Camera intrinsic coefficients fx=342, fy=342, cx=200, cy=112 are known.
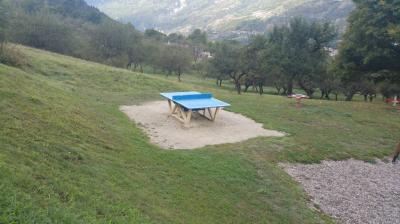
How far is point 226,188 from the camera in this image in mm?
7676

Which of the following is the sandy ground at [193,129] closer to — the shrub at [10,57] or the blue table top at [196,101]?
the blue table top at [196,101]

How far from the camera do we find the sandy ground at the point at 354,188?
7.73m

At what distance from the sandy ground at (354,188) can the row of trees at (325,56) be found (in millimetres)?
8269

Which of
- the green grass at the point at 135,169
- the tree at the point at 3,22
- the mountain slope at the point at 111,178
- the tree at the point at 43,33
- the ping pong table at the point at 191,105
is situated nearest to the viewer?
the mountain slope at the point at 111,178

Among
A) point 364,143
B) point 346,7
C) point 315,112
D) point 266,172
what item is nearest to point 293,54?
point 315,112

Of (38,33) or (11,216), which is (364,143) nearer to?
Result: (11,216)

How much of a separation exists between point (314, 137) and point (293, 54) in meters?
18.7

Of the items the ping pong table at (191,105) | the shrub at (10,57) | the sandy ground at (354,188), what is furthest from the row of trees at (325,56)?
the shrub at (10,57)

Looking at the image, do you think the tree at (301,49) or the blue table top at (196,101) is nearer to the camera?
the blue table top at (196,101)

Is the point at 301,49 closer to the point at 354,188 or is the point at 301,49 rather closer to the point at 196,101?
the point at 196,101

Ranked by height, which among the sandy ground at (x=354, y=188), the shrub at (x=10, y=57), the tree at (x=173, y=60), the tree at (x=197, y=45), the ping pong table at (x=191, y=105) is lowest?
the sandy ground at (x=354, y=188)

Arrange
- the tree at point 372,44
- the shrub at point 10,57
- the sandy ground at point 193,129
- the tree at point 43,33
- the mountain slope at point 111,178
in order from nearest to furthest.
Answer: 1. the mountain slope at point 111,178
2. the sandy ground at point 193,129
3. the tree at point 372,44
4. the shrub at point 10,57
5. the tree at point 43,33

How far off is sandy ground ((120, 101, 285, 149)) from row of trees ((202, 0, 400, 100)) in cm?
829

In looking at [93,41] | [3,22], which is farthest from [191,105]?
[93,41]
